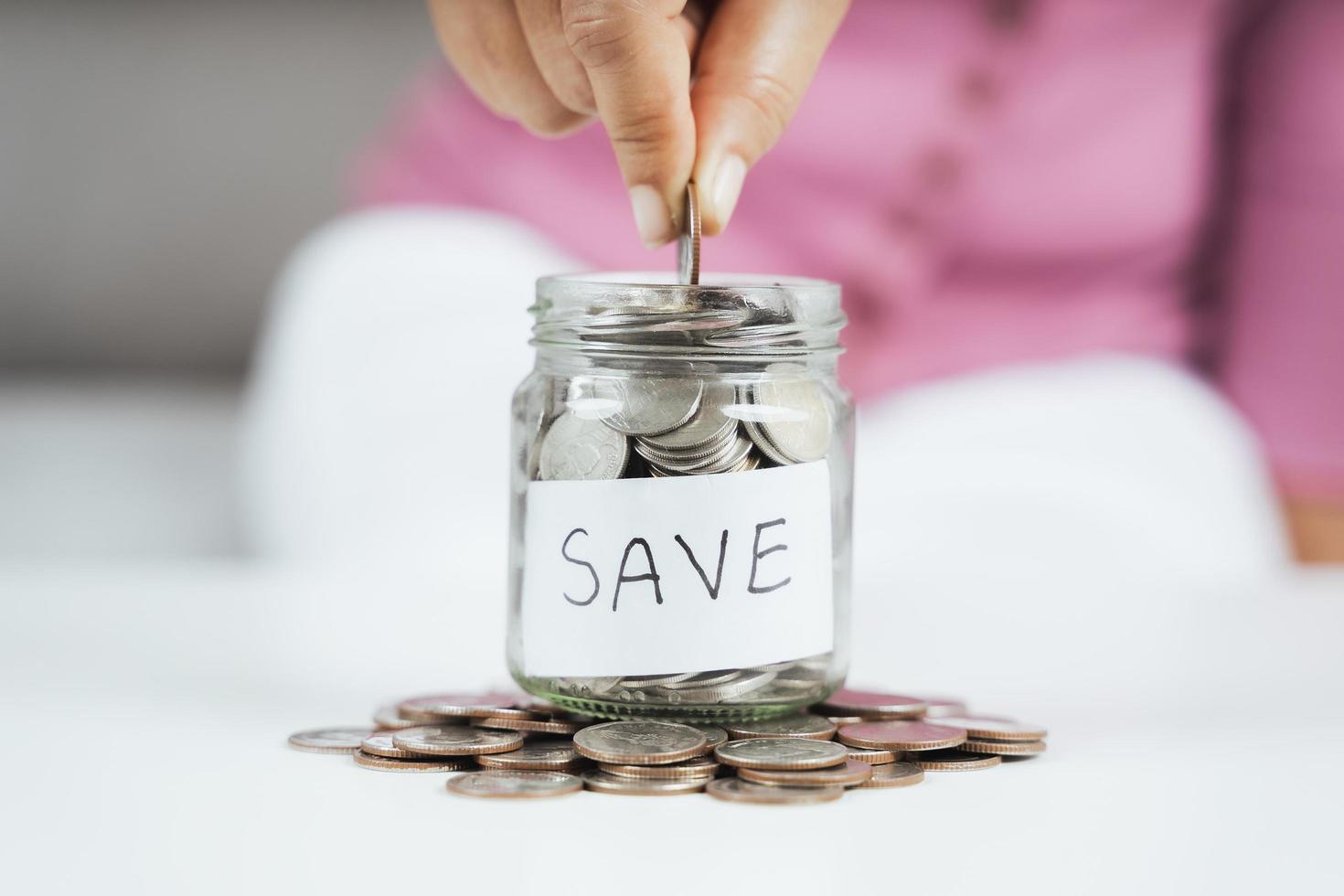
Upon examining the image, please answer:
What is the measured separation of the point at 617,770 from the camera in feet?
1.93

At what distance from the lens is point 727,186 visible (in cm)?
68

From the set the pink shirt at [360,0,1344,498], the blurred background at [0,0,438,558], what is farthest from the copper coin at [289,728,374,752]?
the blurred background at [0,0,438,558]

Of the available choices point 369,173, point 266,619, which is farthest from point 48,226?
point 266,619

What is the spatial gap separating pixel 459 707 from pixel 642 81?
31 centimetres

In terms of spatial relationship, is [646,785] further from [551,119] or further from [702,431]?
[551,119]

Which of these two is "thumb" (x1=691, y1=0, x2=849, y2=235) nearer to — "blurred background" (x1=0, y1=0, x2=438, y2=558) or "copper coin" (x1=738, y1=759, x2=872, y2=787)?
"copper coin" (x1=738, y1=759, x2=872, y2=787)

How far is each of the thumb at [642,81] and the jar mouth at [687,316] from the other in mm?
66

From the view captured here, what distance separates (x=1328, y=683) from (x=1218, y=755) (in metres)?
0.22

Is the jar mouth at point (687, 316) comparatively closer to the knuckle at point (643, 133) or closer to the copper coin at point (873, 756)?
the knuckle at point (643, 133)

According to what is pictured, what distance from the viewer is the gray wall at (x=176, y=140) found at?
2400mm

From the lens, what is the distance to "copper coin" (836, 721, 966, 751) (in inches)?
24.7

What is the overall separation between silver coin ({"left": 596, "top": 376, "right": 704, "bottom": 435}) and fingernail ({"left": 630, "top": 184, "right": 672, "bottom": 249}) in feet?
0.31

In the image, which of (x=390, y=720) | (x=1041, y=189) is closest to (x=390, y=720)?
(x=390, y=720)

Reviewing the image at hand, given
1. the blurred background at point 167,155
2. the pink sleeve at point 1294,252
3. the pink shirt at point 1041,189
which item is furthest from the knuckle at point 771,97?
the blurred background at point 167,155
